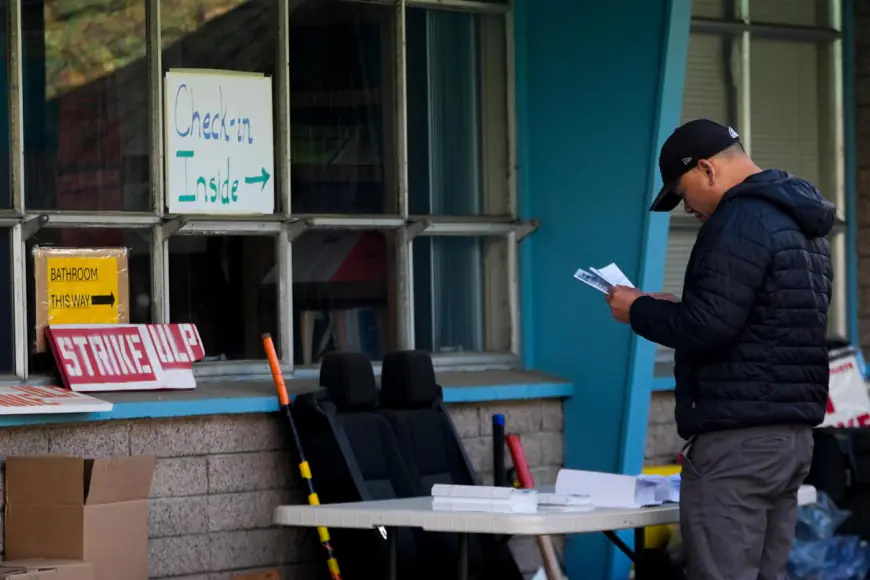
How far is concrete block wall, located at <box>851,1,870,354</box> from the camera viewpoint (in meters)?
8.58

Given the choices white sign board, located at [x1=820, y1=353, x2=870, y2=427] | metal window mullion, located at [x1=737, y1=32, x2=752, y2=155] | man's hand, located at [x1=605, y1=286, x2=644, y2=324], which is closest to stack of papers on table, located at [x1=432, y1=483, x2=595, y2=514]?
man's hand, located at [x1=605, y1=286, x2=644, y2=324]

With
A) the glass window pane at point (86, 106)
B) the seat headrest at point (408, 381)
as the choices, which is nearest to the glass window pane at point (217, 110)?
the glass window pane at point (86, 106)

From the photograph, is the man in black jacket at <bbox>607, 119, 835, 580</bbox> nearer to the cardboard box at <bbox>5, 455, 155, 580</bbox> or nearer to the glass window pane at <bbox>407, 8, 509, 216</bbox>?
the cardboard box at <bbox>5, 455, 155, 580</bbox>

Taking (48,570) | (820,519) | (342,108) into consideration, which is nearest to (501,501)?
(48,570)

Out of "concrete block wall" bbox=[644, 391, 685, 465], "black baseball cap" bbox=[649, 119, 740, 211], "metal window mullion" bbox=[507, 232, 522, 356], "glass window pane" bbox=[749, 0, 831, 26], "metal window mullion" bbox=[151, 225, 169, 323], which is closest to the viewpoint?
"black baseball cap" bbox=[649, 119, 740, 211]

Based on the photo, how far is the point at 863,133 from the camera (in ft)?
28.2

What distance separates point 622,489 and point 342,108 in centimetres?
242

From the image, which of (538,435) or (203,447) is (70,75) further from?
(538,435)

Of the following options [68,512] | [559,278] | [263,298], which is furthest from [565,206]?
[68,512]

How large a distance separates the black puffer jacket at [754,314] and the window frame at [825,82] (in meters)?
3.25

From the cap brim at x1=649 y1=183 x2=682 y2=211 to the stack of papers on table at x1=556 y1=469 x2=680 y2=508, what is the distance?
87cm

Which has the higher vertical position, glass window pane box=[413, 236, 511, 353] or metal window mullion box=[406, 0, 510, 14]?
metal window mullion box=[406, 0, 510, 14]

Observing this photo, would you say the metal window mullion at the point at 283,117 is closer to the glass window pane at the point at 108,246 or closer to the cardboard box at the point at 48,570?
the glass window pane at the point at 108,246

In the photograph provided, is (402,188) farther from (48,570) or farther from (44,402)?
(48,570)
